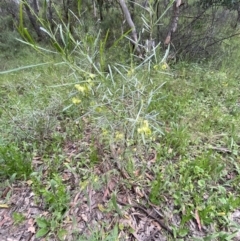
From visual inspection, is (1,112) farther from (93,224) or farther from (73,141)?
(93,224)

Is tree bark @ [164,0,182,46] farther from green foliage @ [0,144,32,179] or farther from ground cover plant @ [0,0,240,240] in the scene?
green foliage @ [0,144,32,179]

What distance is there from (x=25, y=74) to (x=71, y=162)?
2.26 metres

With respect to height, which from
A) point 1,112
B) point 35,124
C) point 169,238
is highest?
point 35,124

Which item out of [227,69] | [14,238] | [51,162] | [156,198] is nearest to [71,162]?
[51,162]

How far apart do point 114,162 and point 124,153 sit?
174 millimetres

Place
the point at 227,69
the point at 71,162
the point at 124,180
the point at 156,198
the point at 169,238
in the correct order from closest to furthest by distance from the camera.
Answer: the point at 169,238, the point at 156,198, the point at 124,180, the point at 71,162, the point at 227,69

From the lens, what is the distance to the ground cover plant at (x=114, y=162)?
1.29m

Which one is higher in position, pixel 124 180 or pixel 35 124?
pixel 35 124

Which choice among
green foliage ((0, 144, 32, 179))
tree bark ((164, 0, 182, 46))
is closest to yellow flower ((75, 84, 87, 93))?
green foliage ((0, 144, 32, 179))

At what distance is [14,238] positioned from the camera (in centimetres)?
136

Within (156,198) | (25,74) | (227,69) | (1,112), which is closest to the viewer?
(156,198)

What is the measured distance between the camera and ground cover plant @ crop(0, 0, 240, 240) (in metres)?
1.29

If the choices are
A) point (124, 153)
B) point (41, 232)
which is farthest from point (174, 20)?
point (41, 232)

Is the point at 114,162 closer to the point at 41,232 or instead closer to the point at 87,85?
the point at 41,232
